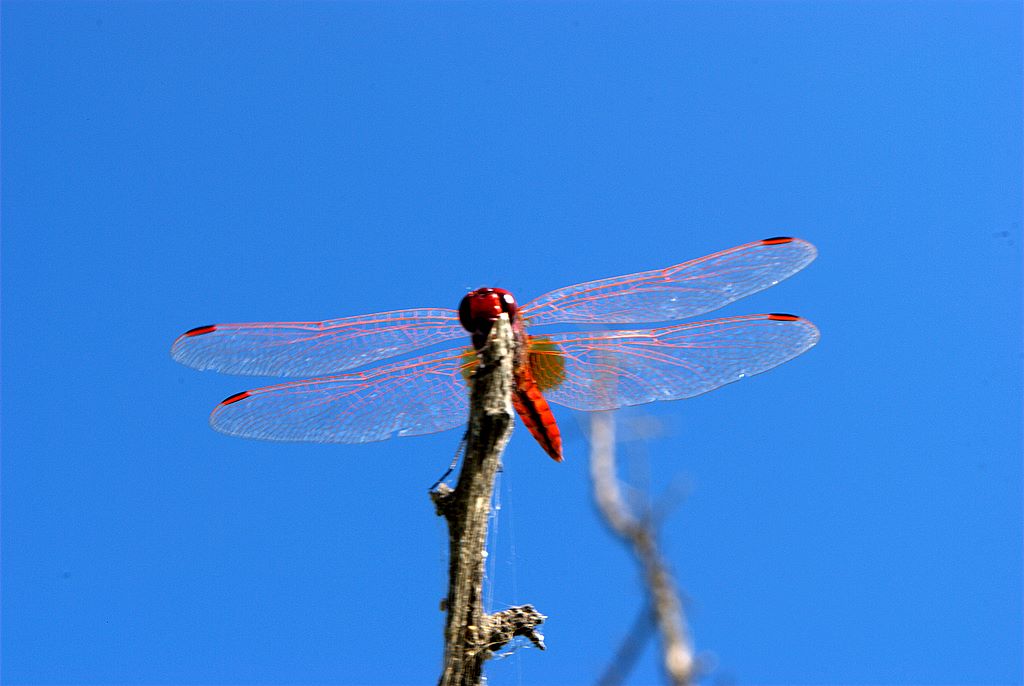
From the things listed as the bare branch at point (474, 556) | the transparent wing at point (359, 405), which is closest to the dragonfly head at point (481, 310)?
the transparent wing at point (359, 405)

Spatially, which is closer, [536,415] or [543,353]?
[536,415]

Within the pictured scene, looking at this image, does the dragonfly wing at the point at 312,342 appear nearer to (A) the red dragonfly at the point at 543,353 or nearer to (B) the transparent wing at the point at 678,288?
(A) the red dragonfly at the point at 543,353

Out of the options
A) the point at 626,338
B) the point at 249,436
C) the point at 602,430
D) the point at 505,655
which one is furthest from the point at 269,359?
the point at 602,430

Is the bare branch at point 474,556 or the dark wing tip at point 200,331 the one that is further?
the dark wing tip at point 200,331

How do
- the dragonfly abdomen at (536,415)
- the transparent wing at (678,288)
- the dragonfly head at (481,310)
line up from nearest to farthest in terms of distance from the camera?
1. the dragonfly head at (481,310)
2. the dragonfly abdomen at (536,415)
3. the transparent wing at (678,288)

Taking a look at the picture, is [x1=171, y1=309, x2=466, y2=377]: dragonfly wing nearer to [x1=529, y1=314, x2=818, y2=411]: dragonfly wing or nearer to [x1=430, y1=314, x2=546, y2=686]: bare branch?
[x1=529, y1=314, x2=818, y2=411]: dragonfly wing

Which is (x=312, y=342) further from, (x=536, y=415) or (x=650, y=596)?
(x=650, y=596)

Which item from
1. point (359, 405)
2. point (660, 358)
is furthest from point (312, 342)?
point (660, 358)
